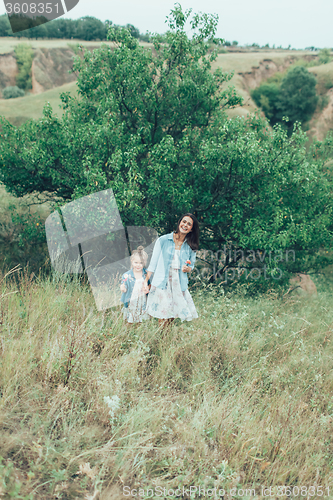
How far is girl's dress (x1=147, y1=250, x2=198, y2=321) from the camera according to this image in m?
4.21

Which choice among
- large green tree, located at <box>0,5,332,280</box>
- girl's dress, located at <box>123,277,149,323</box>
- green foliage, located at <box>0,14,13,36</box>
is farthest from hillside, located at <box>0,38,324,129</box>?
girl's dress, located at <box>123,277,149,323</box>

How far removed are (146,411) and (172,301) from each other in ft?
6.07

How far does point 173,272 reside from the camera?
437 centimetres

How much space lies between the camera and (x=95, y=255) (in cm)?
775

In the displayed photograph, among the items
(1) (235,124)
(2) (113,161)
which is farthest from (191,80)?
(2) (113,161)

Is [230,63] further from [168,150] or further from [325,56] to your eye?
[168,150]

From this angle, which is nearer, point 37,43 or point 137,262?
point 137,262

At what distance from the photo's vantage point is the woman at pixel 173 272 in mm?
4230

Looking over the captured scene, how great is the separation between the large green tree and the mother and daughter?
234cm

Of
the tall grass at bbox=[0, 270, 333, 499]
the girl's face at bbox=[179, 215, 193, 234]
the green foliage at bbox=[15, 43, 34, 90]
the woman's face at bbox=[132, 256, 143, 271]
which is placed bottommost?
the tall grass at bbox=[0, 270, 333, 499]

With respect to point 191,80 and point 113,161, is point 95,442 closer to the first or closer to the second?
point 113,161

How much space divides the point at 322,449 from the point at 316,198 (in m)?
7.22

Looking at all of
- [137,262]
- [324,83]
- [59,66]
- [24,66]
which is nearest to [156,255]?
[137,262]

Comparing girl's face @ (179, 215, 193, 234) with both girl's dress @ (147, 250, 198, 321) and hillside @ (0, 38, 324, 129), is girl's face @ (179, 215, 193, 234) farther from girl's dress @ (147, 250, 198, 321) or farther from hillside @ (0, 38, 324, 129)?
hillside @ (0, 38, 324, 129)
